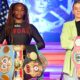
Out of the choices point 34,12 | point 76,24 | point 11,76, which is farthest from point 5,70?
point 34,12

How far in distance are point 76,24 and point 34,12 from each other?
4.17ft

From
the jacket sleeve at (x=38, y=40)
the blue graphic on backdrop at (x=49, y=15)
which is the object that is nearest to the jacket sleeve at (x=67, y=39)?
the jacket sleeve at (x=38, y=40)

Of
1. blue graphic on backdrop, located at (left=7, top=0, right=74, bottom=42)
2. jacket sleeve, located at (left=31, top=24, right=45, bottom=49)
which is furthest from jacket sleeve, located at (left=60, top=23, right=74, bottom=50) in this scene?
blue graphic on backdrop, located at (left=7, top=0, right=74, bottom=42)

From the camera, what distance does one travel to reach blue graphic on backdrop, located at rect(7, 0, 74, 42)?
4395 millimetres

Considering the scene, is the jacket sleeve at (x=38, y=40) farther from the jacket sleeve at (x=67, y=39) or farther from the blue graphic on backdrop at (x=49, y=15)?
the blue graphic on backdrop at (x=49, y=15)

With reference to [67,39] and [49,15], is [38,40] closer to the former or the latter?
[67,39]

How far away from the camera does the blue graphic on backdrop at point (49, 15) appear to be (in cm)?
439

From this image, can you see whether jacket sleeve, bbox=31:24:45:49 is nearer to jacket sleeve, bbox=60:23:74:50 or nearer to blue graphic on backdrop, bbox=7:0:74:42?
jacket sleeve, bbox=60:23:74:50

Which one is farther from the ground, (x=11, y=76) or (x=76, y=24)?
(x=76, y=24)

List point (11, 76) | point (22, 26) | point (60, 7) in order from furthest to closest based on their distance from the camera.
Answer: point (60, 7)
point (22, 26)
point (11, 76)

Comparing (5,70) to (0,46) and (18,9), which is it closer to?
(0,46)

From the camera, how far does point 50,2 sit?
4.41 meters

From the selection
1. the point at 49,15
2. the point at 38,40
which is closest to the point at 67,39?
the point at 38,40

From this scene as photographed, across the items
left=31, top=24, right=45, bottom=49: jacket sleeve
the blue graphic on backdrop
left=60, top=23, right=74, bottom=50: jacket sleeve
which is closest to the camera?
left=60, top=23, right=74, bottom=50: jacket sleeve
